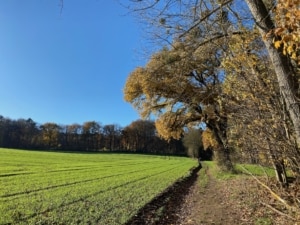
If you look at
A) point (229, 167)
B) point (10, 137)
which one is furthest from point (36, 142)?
point (229, 167)

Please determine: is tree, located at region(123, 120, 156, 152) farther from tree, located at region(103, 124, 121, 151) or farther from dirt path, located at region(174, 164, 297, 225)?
dirt path, located at region(174, 164, 297, 225)

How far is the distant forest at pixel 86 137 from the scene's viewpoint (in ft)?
365

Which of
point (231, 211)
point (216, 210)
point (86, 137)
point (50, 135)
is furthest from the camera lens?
point (86, 137)

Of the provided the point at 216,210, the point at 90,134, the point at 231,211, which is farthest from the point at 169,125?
the point at 90,134

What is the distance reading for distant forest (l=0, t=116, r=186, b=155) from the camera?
111125 mm

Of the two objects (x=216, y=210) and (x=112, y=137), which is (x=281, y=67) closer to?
(x=216, y=210)

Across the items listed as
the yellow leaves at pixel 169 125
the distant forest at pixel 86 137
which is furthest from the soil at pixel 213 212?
the distant forest at pixel 86 137

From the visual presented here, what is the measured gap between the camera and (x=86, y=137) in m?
123

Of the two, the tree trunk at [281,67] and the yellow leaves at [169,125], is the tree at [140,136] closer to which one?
the yellow leaves at [169,125]

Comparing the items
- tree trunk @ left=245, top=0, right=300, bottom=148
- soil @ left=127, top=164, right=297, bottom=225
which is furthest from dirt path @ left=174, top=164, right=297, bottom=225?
tree trunk @ left=245, top=0, right=300, bottom=148

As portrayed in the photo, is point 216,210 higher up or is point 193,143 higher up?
point 193,143

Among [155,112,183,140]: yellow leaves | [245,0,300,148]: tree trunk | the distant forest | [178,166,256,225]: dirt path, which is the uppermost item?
the distant forest

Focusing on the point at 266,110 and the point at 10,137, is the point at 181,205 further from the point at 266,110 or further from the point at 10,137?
the point at 10,137

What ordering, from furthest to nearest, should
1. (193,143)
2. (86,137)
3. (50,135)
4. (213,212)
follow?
(86,137), (50,135), (193,143), (213,212)
